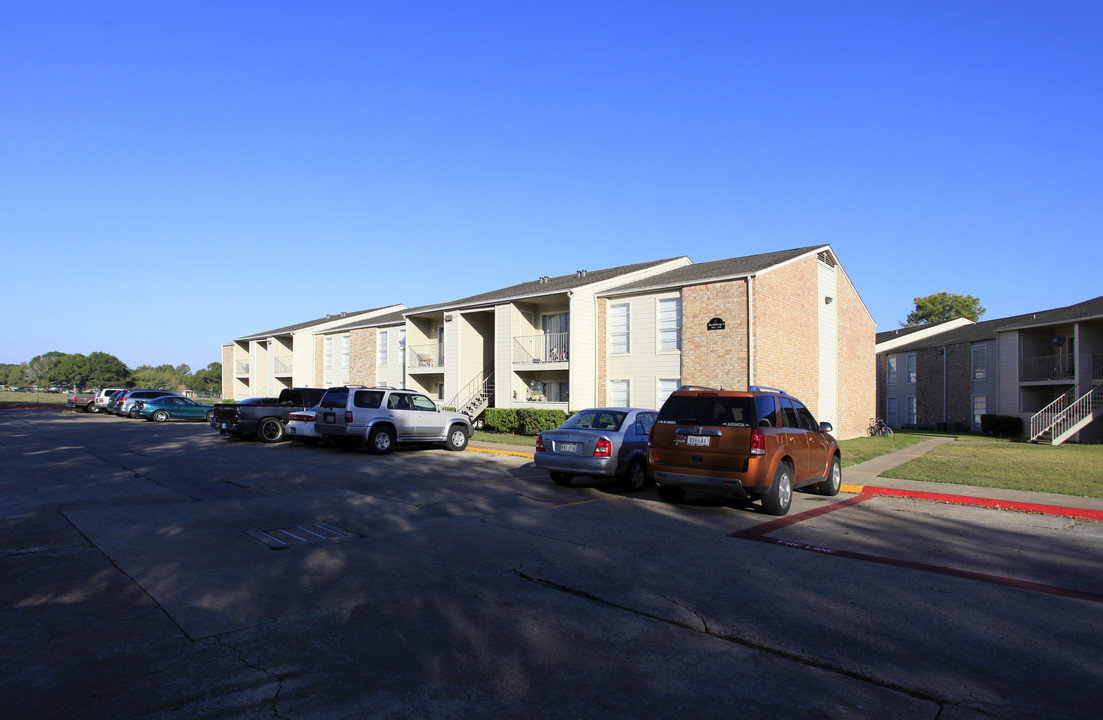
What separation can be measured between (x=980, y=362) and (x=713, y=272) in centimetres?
2369

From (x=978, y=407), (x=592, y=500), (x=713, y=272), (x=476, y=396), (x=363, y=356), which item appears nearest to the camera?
(x=592, y=500)

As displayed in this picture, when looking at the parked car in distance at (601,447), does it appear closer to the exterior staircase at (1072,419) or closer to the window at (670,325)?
the window at (670,325)

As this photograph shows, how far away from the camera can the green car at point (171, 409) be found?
32125 millimetres

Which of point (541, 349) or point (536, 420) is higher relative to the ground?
point (541, 349)

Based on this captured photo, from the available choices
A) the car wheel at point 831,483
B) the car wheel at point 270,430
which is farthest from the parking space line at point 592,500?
the car wheel at point 270,430

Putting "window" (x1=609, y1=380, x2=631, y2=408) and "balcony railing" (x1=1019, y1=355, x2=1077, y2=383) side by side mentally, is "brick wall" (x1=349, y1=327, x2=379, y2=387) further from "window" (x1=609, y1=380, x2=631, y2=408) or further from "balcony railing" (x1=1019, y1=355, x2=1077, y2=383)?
"balcony railing" (x1=1019, y1=355, x2=1077, y2=383)

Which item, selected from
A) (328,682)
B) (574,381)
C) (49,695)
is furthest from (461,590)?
(574,381)

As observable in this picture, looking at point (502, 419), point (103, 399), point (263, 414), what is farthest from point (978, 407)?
point (103, 399)

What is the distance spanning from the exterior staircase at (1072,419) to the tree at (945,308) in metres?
38.2

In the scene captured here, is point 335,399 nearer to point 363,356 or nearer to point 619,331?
point 619,331

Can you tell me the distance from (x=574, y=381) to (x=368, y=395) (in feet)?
31.3

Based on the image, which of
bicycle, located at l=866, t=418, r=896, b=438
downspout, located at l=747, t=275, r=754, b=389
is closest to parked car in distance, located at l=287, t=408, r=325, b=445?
downspout, located at l=747, t=275, r=754, b=389

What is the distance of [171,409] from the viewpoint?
107 feet

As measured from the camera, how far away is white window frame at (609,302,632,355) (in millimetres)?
24969
